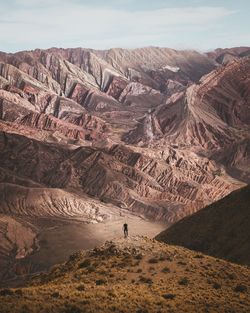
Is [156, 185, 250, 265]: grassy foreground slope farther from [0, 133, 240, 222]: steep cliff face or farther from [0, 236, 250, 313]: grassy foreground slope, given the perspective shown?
[0, 133, 240, 222]: steep cliff face

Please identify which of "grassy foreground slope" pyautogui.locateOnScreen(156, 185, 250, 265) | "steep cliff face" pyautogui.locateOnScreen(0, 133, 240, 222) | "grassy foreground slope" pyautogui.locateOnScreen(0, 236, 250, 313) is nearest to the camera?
"grassy foreground slope" pyautogui.locateOnScreen(0, 236, 250, 313)

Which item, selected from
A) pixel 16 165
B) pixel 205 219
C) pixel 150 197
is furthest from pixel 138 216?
pixel 205 219

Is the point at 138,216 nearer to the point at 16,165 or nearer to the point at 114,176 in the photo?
the point at 114,176

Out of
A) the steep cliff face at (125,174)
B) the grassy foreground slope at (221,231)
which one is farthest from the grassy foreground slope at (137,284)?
the steep cliff face at (125,174)

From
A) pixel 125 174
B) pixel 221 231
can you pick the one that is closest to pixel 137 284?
pixel 221 231

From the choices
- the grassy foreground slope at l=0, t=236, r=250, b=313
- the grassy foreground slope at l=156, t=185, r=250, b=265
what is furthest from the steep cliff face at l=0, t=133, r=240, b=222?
the grassy foreground slope at l=0, t=236, r=250, b=313
